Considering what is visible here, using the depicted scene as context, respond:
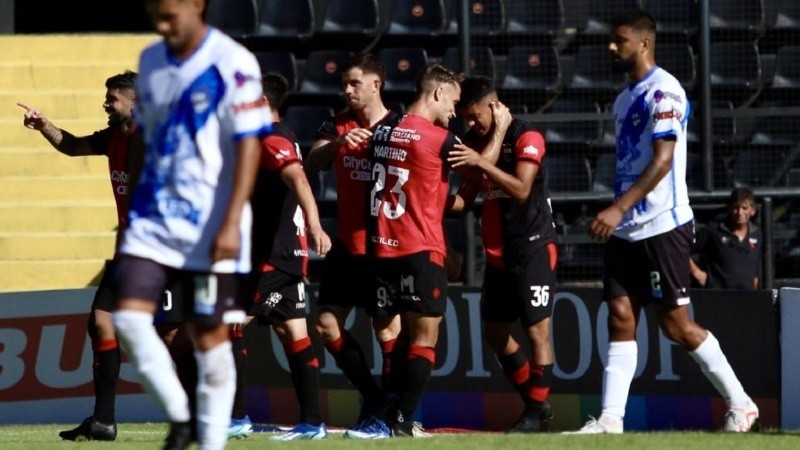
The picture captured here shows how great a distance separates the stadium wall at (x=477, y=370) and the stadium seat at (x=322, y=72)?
332 centimetres

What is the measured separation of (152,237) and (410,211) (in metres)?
2.83

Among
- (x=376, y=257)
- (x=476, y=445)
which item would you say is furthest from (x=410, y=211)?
(x=476, y=445)

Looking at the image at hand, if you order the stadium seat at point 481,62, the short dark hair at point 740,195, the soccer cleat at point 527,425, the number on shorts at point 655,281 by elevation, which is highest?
the stadium seat at point 481,62

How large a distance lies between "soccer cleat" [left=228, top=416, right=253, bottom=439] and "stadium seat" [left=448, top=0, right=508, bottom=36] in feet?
17.9

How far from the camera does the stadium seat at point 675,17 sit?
44.7 feet

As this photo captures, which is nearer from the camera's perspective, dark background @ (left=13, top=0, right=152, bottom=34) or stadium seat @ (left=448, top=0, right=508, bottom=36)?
stadium seat @ (left=448, top=0, right=508, bottom=36)

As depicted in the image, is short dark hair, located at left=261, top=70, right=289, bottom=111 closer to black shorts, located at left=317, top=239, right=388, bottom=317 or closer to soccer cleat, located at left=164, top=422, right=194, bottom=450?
black shorts, located at left=317, top=239, right=388, bottom=317

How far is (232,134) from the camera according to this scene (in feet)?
18.5

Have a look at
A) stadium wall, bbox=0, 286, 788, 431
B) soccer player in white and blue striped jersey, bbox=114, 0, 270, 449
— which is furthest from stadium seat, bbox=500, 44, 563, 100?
soccer player in white and blue striped jersey, bbox=114, 0, 270, 449

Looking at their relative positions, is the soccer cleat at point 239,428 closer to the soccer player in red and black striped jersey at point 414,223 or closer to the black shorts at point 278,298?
the black shorts at point 278,298

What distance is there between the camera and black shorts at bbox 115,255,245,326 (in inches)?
222

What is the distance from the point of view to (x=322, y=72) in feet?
45.8

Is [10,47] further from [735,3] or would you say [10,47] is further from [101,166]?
[735,3]

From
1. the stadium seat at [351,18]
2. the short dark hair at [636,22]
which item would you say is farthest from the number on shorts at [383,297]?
the stadium seat at [351,18]
